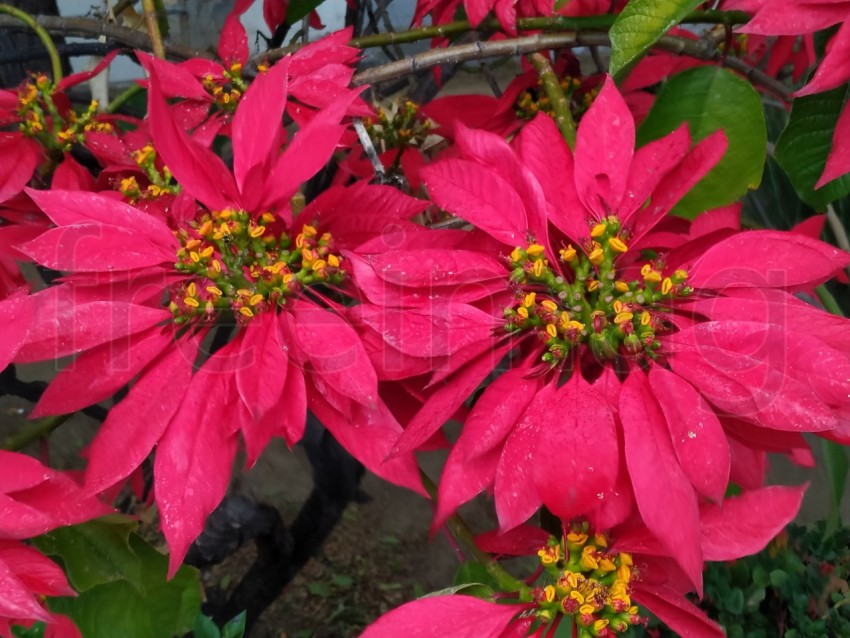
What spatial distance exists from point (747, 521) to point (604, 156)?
16cm

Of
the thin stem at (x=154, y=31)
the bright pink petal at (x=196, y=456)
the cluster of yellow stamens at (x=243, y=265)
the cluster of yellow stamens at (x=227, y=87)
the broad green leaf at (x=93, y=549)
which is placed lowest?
the broad green leaf at (x=93, y=549)

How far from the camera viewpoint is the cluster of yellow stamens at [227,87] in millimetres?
415

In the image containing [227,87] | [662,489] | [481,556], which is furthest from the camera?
[227,87]

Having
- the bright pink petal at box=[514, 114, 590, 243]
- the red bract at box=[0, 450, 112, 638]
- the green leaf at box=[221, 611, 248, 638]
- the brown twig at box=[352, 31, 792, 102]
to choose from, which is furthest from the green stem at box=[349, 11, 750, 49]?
the green leaf at box=[221, 611, 248, 638]

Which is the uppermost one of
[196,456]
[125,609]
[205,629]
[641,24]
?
[641,24]

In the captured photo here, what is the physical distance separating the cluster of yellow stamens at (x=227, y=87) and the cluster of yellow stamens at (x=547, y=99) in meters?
0.19

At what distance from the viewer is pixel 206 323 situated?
0.31 metres

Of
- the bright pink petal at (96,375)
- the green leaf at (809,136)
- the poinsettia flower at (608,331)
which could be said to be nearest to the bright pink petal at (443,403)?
the poinsettia flower at (608,331)

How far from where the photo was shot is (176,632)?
0.50 meters

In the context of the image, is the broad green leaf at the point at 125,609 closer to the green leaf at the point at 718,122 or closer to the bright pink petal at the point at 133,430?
the bright pink petal at the point at 133,430

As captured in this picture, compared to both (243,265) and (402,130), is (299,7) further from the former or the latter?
(243,265)

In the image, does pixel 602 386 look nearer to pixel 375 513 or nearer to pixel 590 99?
pixel 590 99

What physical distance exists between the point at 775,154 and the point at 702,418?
0.20 meters

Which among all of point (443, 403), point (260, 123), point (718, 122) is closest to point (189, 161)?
point (260, 123)
